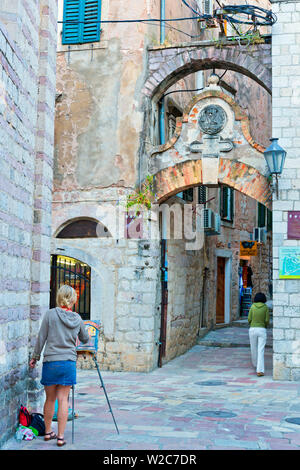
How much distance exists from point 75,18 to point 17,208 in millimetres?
7072

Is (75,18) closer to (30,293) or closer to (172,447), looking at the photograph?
(30,293)

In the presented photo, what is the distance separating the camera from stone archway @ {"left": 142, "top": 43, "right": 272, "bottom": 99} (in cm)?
1060

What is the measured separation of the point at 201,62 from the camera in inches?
Answer: 433

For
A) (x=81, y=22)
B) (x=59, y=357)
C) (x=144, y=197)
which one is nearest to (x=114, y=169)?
(x=144, y=197)

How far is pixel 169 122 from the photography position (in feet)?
41.0

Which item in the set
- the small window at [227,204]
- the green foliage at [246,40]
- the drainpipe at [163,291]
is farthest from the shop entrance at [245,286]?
the green foliage at [246,40]

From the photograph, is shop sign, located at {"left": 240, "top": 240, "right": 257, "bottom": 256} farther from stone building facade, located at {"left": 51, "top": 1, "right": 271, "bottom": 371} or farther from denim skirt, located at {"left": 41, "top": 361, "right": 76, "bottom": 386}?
denim skirt, located at {"left": 41, "top": 361, "right": 76, "bottom": 386}

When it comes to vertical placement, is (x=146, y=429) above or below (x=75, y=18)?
below

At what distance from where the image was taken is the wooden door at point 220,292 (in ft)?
57.2

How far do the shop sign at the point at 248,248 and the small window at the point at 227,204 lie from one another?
1.25 m

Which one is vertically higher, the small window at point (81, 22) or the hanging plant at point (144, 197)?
the small window at point (81, 22)

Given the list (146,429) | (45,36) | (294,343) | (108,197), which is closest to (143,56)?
(108,197)

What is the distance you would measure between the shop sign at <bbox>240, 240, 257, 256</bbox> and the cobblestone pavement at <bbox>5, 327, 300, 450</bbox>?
757 centimetres

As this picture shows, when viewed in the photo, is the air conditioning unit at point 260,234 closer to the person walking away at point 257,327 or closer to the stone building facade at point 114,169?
the stone building facade at point 114,169
